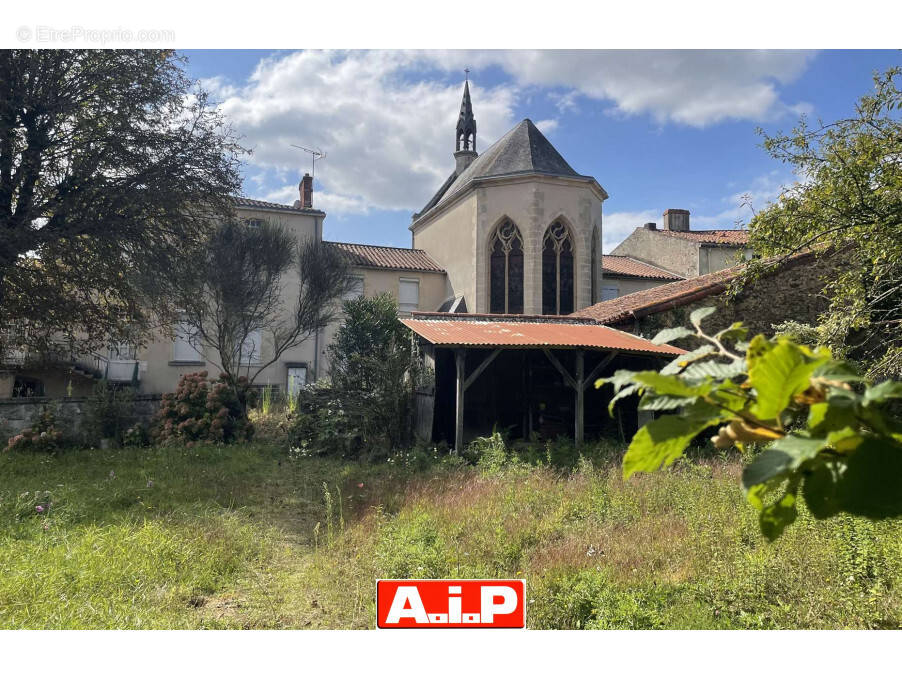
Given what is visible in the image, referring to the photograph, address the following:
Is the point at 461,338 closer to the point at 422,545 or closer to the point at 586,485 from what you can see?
the point at 586,485

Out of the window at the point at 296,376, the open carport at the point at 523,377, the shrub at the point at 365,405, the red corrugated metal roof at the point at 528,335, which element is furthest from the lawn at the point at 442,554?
the window at the point at 296,376

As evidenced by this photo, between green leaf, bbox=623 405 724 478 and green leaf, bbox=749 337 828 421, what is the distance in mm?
56

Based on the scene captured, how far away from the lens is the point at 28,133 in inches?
287

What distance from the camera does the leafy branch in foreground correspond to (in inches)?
23.0

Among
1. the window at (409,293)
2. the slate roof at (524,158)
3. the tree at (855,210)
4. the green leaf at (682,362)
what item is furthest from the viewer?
the window at (409,293)

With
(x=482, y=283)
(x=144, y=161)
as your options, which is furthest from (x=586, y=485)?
(x=482, y=283)

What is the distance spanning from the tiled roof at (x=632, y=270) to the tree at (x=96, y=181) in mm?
16078

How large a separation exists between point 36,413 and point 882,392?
1348 cm

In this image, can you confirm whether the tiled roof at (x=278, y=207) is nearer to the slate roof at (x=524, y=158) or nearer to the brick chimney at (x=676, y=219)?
the slate roof at (x=524, y=158)

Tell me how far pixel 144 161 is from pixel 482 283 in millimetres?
11872

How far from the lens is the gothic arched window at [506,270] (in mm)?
18594

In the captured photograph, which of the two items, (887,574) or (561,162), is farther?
(561,162)

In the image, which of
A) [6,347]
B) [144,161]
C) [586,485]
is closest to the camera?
[586,485]

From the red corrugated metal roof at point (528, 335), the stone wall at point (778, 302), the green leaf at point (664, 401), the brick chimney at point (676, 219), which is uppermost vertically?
the brick chimney at point (676, 219)
